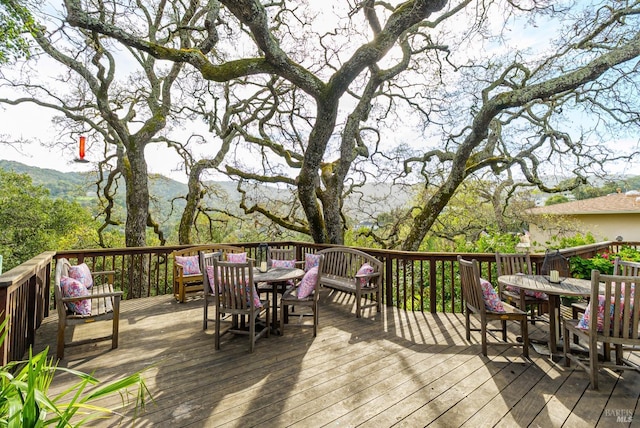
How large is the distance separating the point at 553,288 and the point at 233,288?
10.9 ft

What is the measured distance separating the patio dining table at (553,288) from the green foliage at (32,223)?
549 inches

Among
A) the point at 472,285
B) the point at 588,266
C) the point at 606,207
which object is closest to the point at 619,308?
the point at 472,285

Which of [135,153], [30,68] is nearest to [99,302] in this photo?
[135,153]

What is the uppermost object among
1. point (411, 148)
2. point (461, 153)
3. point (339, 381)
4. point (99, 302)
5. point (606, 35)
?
point (606, 35)

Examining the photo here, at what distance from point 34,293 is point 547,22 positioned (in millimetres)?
9602

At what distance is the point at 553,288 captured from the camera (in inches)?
119

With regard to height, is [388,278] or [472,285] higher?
[472,285]

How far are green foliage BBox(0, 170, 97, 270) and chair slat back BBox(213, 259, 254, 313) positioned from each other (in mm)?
11480

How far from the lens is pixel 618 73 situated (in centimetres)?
645

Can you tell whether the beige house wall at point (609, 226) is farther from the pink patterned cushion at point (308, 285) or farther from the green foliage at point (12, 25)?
the green foliage at point (12, 25)

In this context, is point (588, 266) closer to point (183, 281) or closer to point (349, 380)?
point (349, 380)

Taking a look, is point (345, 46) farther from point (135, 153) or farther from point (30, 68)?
point (30, 68)

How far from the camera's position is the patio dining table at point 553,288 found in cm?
292

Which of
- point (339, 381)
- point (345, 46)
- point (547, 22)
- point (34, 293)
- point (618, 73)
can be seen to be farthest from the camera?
point (345, 46)
